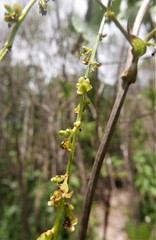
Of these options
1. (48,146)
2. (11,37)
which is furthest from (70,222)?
(48,146)

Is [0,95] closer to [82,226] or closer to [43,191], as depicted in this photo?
[43,191]

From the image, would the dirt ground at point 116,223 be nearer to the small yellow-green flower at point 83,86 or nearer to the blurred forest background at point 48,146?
the blurred forest background at point 48,146

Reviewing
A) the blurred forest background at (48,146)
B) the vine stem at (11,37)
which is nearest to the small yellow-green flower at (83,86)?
the vine stem at (11,37)

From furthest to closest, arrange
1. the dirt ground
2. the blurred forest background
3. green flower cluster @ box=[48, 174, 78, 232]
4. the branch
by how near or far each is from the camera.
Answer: the dirt ground, the blurred forest background, the branch, green flower cluster @ box=[48, 174, 78, 232]

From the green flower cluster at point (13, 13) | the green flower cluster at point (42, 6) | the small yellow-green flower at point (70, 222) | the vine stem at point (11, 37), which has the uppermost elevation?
the green flower cluster at point (42, 6)

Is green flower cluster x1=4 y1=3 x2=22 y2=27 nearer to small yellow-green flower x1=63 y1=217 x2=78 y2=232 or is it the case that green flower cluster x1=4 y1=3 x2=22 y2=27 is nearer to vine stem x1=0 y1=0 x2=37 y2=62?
vine stem x1=0 y1=0 x2=37 y2=62

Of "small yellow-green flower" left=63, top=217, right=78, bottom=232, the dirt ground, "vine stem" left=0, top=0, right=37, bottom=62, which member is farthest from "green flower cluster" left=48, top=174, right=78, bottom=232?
the dirt ground

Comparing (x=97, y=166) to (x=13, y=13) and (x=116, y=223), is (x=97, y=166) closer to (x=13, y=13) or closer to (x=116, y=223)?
(x=13, y=13)

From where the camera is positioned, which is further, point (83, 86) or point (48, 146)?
point (48, 146)

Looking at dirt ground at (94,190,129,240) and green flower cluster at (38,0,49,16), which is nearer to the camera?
green flower cluster at (38,0,49,16)

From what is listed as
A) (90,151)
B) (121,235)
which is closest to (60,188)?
(90,151)

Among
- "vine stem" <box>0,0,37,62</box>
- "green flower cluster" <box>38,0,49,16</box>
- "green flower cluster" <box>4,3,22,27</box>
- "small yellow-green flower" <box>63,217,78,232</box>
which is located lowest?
"small yellow-green flower" <box>63,217,78,232</box>
